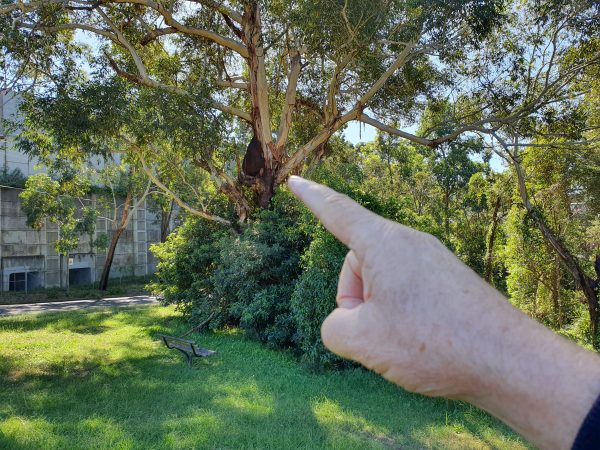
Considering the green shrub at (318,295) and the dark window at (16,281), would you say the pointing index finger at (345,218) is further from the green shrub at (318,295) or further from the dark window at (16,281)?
the dark window at (16,281)

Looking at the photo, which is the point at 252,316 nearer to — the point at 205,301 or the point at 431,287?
the point at 205,301

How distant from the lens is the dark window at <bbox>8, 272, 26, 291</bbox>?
82.2 ft

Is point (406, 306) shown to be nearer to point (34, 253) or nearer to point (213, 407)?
point (213, 407)

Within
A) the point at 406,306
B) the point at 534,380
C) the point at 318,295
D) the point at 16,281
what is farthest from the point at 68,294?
the point at 534,380

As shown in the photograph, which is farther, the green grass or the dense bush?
the green grass

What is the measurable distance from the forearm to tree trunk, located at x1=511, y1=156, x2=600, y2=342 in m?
8.21

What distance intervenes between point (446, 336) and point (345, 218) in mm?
311

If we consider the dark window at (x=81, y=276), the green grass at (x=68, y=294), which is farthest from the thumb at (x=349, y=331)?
the dark window at (x=81, y=276)

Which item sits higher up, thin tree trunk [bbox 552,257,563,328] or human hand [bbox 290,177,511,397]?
human hand [bbox 290,177,511,397]

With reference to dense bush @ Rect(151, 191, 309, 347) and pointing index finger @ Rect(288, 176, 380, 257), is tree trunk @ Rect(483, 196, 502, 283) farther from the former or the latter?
pointing index finger @ Rect(288, 176, 380, 257)

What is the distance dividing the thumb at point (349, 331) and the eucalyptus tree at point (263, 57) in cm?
874

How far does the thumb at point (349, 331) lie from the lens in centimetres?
96

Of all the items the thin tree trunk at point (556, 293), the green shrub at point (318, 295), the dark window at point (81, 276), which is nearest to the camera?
the green shrub at point (318, 295)

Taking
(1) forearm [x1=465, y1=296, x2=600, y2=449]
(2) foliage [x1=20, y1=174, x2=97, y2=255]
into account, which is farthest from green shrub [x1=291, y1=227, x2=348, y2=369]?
(2) foliage [x1=20, y1=174, x2=97, y2=255]
